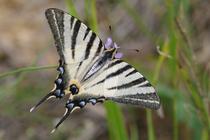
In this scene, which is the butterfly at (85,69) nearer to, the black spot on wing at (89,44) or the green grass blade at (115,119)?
the black spot on wing at (89,44)

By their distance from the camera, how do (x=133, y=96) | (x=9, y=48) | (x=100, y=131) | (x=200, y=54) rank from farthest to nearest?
(x=9, y=48)
(x=200, y=54)
(x=100, y=131)
(x=133, y=96)

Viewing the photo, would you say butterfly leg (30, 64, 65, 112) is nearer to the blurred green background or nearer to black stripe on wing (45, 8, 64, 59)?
black stripe on wing (45, 8, 64, 59)

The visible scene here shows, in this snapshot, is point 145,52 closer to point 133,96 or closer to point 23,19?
point 23,19

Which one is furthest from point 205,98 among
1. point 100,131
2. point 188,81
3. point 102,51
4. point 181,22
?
point 100,131

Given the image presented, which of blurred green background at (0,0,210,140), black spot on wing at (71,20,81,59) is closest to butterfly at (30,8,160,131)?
black spot on wing at (71,20,81,59)

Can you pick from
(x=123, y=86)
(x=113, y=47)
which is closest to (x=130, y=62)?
(x=113, y=47)

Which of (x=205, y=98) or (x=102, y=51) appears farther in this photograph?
(x=205, y=98)
